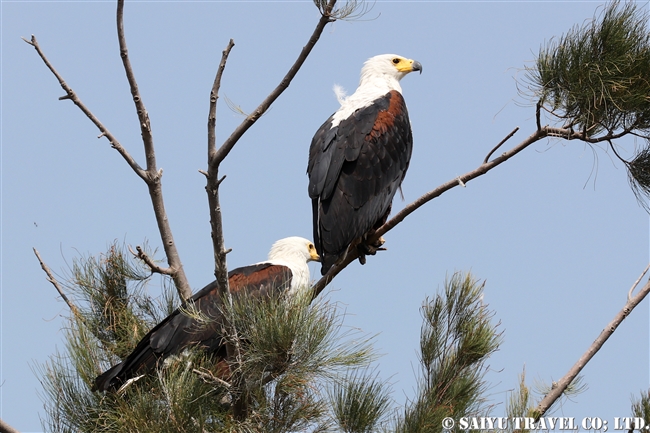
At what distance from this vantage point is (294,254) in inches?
193

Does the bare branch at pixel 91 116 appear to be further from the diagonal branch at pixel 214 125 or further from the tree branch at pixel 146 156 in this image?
the diagonal branch at pixel 214 125

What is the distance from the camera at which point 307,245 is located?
5051mm

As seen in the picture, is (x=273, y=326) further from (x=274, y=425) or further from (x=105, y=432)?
(x=105, y=432)

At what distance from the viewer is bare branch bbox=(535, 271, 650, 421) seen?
11.1 ft

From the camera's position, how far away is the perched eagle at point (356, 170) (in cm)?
408

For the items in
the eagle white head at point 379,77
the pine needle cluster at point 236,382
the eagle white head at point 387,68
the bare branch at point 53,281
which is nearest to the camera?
the pine needle cluster at point 236,382

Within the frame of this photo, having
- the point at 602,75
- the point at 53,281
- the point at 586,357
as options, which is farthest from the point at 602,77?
the point at 53,281

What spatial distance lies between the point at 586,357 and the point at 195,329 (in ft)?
5.50

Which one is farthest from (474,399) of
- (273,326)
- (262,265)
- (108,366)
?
(108,366)

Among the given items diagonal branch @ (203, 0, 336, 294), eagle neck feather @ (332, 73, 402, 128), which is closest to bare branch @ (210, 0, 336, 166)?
diagonal branch @ (203, 0, 336, 294)

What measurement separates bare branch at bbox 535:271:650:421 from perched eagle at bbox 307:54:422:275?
1204mm

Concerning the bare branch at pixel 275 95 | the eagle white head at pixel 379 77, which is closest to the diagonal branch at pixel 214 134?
the bare branch at pixel 275 95

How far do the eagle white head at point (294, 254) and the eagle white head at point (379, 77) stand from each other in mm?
854

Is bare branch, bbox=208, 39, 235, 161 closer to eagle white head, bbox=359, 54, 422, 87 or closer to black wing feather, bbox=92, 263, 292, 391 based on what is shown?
black wing feather, bbox=92, 263, 292, 391
